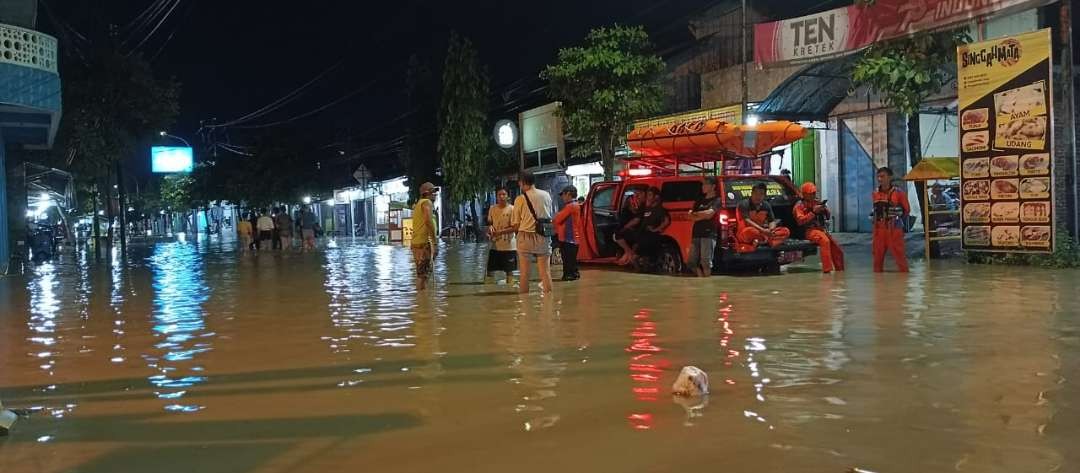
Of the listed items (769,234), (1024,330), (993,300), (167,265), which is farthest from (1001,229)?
(167,265)

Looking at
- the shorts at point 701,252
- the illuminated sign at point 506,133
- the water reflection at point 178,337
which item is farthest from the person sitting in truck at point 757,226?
the illuminated sign at point 506,133

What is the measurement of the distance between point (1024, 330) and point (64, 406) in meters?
7.48

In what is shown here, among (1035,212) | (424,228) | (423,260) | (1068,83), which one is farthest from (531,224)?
(1068,83)

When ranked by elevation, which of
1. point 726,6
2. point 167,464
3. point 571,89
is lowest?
point 167,464

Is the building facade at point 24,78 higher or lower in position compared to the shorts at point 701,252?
higher

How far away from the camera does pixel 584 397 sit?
5770 mm

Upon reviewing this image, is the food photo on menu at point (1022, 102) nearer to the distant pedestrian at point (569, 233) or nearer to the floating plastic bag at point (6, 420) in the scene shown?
the distant pedestrian at point (569, 233)

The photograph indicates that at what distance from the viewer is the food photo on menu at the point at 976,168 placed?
14.4 meters

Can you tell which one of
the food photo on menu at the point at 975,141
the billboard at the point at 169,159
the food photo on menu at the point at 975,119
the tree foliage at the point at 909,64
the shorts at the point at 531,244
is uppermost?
the billboard at the point at 169,159

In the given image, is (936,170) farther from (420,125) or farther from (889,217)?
(420,125)

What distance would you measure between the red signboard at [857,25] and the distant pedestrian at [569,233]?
244 inches

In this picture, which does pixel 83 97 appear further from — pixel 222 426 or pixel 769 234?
pixel 222 426

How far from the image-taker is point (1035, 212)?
1386cm

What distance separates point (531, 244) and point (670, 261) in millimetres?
3443
